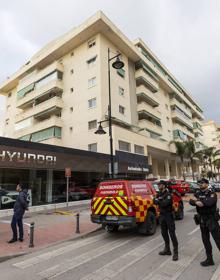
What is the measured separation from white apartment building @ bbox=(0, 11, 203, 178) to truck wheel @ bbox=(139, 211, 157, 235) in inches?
661

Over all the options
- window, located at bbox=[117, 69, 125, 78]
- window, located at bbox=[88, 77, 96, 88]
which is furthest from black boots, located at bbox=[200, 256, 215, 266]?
Result: window, located at bbox=[117, 69, 125, 78]

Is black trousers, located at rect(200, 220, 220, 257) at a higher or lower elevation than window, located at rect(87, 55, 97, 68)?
lower

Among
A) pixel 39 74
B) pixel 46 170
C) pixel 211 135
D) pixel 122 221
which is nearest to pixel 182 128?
pixel 39 74

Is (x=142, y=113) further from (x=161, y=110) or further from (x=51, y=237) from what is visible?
(x=51, y=237)

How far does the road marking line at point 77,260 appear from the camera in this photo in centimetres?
510

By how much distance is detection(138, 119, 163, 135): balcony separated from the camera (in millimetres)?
33906

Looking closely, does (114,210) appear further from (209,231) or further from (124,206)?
(209,231)

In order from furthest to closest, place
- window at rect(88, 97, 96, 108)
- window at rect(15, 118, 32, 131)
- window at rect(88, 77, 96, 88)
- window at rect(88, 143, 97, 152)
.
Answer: window at rect(15, 118, 32, 131)
window at rect(88, 77, 96, 88)
window at rect(88, 97, 96, 108)
window at rect(88, 143, 97, 152)

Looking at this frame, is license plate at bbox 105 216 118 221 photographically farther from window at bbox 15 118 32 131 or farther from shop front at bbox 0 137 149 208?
window at bbox 15 118 32 131

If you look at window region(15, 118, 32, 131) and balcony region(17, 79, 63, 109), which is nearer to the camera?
balcony region(17, 79, 63, 109)

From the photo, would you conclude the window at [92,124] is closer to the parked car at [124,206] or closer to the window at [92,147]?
the window at [92,147]

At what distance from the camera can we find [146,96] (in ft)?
118

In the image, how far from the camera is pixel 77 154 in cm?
1917

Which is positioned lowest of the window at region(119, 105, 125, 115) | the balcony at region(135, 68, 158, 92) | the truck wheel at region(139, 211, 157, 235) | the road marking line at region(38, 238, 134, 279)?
the road marking line at region(38, 238, 134, 279)
